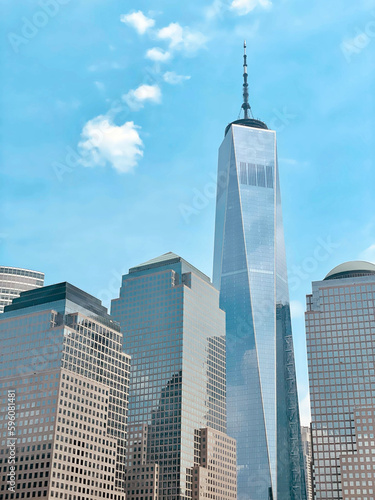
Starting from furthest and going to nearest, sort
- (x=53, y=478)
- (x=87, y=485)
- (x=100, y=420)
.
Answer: (x=100, y=420) → (x=87, y=485) → (x=53, y=478)

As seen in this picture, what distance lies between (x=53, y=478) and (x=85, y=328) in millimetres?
43800

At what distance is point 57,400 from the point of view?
170m

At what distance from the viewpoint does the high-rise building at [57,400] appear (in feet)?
546

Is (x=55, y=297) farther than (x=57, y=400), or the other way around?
(x=55, y=297)

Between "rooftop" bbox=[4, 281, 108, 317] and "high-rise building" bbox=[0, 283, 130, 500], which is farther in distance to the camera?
"rooftop" bbox=[4, 281, 108, 317]

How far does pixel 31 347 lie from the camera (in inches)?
7180

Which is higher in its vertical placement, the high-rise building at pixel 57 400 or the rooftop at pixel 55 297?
the rooftop at pixel 55 297

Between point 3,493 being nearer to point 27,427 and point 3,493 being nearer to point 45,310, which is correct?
point 27,427

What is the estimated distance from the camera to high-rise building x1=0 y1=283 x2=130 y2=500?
546 feet

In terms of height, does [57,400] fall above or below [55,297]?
below

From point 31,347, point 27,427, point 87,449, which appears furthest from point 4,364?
point 87,449

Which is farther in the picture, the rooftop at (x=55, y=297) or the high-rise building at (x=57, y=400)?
the rooftop at (x=55, y=297)

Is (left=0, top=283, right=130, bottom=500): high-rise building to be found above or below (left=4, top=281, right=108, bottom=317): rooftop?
below

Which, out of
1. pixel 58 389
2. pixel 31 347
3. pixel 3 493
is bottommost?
pixel 3 493
